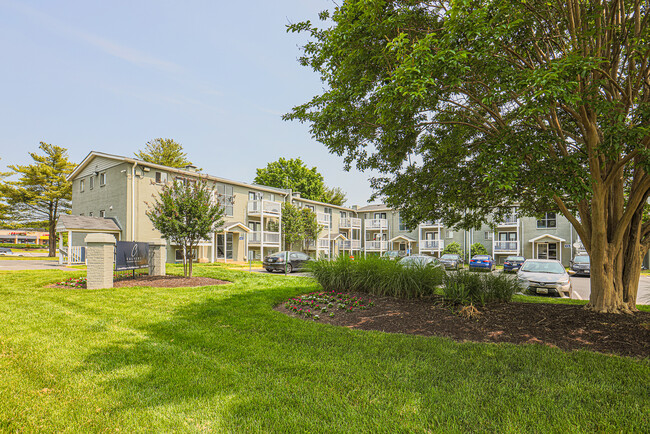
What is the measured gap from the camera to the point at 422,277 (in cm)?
793

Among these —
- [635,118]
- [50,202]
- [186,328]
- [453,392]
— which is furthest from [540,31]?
[50,202]

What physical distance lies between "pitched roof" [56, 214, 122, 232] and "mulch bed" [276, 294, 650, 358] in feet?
62.4

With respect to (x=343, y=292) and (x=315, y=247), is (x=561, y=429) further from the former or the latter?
(x=315, y=247)

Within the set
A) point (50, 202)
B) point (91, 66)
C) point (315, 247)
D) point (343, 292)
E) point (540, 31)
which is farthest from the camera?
point (315, 247)

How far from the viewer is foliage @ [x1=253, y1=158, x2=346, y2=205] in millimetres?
48625

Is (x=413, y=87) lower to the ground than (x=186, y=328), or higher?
higher

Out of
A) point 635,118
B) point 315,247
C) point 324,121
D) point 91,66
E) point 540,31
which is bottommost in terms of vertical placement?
point 315,247

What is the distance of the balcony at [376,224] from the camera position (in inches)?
1661

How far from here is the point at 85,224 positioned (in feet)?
68.9

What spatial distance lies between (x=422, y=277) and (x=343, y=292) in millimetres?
2123

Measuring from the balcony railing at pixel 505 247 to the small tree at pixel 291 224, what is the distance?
1928 centimetres

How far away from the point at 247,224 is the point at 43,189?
20366mm

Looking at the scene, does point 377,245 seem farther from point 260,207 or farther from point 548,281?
point 548,281

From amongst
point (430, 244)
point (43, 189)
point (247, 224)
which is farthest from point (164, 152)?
point (430, 244)
